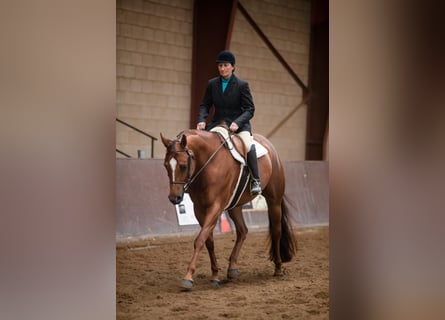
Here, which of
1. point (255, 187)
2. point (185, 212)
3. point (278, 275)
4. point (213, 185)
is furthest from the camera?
point (185, 212)

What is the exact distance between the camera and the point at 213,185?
3775 millimetres

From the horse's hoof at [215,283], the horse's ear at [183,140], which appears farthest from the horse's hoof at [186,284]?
the horse's ear at [183,140]

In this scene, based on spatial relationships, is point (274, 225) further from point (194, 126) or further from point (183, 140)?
point (194, 126)

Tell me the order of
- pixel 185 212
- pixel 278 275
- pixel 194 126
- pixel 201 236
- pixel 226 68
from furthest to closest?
pixel 194 126
pixel 185 212
pixel 278 275
pixel 226 68
pixel 201 236

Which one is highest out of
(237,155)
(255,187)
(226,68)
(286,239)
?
(226,68)

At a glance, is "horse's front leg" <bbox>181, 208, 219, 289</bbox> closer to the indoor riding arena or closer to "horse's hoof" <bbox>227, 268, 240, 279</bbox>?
the indoor riding arena

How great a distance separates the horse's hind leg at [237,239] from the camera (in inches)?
162

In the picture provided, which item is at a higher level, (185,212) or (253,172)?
(253,172)

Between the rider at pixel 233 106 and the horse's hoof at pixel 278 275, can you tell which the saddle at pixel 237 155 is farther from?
the horse's hoof at pixel 278 275

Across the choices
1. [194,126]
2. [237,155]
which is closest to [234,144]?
[237,155]

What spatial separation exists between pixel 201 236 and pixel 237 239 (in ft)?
2.31
